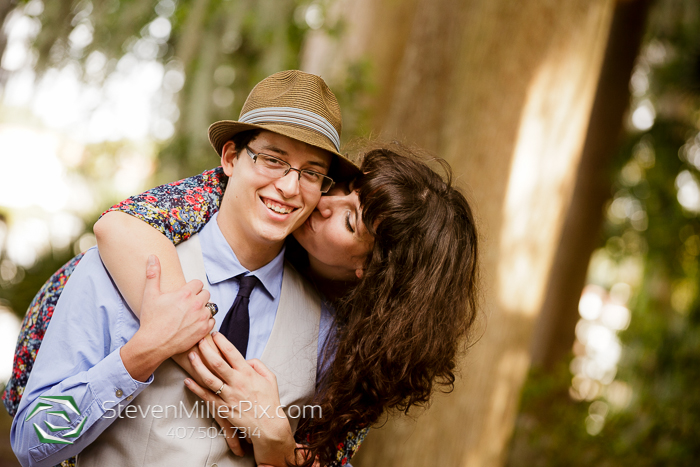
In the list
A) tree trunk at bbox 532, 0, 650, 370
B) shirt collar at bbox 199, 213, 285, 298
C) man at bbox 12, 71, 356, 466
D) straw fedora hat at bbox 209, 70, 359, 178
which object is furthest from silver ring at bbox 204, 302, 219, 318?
tree trunk at bbox 532, 0, 650, 370

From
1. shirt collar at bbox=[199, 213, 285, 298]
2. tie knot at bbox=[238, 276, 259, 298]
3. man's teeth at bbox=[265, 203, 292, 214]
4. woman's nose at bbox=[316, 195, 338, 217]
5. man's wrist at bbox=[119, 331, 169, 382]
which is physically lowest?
man's wrist at bbox=[119, 331, 169, 382]

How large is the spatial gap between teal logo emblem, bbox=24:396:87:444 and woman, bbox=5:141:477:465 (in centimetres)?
→ 52

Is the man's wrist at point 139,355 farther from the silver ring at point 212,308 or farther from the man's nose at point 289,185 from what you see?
the man's nose at point 289,185

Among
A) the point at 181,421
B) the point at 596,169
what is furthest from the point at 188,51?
the point at 596,169

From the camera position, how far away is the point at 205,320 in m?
1.46

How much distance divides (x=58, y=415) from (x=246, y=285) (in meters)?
0.57

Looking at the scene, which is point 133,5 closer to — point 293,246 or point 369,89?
point 369,89

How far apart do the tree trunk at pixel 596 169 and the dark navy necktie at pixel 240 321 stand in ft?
16.1

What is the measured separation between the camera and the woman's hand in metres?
1.49

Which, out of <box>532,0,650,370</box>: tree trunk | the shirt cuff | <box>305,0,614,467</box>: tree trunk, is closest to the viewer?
the shirt cuff

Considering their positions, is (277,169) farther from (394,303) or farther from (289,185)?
(394,303)

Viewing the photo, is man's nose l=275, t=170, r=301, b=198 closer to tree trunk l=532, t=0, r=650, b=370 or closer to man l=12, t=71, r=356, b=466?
man l=12, t=71, r=356, b=466

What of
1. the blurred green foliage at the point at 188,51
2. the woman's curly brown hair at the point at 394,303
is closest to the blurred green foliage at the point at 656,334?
the blurred green foliage at the point at 188,51

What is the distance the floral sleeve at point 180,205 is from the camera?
61.1 inches
